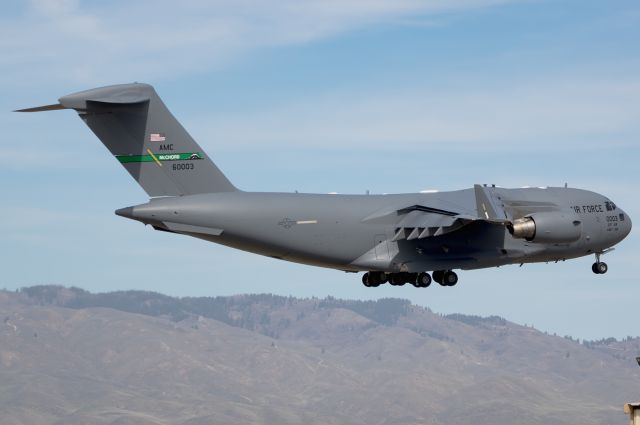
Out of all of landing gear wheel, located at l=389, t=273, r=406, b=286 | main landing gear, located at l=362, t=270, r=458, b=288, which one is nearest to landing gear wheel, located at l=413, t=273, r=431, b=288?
main landing gear, located at l=362, t=270, r=458, b=288

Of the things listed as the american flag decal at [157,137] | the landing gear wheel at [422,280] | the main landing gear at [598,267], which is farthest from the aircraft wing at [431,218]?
the american flag decal at [157,137]

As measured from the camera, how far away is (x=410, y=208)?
36188 mm

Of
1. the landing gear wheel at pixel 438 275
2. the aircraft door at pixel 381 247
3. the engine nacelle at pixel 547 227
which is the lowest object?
the landing gear wheel at pixel 438 275

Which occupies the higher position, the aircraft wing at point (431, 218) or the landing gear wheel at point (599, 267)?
the aircraft wing at point (431, 218)

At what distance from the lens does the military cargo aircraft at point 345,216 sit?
3288cm

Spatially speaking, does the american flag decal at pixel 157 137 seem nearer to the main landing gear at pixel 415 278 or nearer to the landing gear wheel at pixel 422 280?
the main landing gear at pixel 415 278

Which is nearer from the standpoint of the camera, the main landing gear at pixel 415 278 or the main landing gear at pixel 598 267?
the main landing gear at pixel 415 278

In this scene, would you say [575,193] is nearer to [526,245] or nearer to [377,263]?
[526,245]

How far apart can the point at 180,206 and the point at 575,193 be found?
43.2 feet

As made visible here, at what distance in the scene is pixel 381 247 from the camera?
35.6 meters

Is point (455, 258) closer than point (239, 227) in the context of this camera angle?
No

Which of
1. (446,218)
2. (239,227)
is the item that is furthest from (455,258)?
(239,227)

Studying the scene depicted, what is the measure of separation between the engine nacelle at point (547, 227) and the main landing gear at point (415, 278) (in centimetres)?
288

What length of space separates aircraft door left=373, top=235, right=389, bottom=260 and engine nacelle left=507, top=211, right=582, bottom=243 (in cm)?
364
